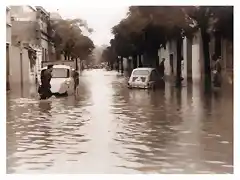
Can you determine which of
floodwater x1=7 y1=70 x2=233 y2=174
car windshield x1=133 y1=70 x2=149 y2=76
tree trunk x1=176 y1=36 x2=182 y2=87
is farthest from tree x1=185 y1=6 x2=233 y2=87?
car windshield x1=133 y1=70 x2=149 y2=76

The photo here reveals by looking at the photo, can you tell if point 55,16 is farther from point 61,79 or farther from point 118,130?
point 118,130

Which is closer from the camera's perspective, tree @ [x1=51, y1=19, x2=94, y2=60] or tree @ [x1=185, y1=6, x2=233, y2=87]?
tree @ [x1=185, y1=6, x2=233, y2=87]

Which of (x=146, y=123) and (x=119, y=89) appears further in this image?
(x=119, y=89)

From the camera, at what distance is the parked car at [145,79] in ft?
13.4

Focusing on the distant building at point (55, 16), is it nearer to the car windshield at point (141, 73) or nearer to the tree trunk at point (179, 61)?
the car windshield at point (141, 73)

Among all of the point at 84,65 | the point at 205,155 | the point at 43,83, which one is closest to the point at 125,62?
the point at 84,65

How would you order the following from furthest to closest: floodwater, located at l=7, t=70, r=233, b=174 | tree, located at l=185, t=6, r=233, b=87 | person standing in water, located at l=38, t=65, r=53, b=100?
person standing in water, located at l=38, t=65, r=53, b=100, tree, located at l=185, t=6, r=233, b=87, floodwater, located at l=7, t=70, r=233, b=174

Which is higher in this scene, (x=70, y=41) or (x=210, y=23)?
(x=210, y=23)

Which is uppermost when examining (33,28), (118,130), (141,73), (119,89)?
(33,28)

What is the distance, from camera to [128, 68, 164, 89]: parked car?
4.10 metres

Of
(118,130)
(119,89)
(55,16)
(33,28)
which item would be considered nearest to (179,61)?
(119,89)

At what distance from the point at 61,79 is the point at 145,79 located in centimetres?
57

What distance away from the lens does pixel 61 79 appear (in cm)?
409

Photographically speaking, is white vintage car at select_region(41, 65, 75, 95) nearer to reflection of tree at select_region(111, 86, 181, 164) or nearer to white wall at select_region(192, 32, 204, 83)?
reflection of tree at select_region(111, 86, 181, 164)
